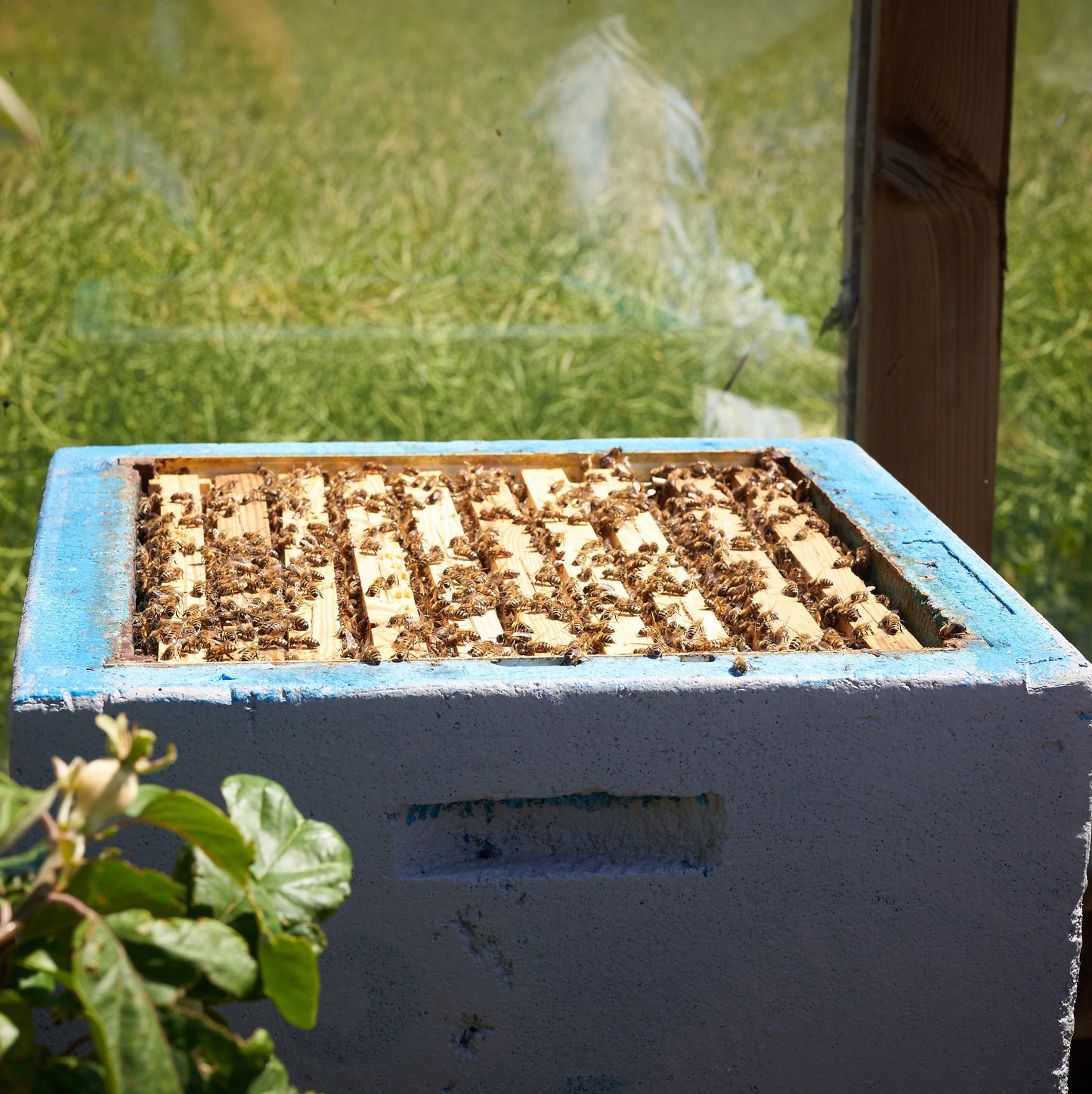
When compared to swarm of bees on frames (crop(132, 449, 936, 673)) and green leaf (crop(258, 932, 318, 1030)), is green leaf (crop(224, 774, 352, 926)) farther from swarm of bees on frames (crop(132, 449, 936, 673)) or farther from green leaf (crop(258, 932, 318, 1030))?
swarm of bees on frames (crop(132, 449, 936, 673))

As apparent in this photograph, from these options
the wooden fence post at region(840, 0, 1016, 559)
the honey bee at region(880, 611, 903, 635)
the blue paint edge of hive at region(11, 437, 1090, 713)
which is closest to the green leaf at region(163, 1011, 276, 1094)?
the blue paint edge of hive at region(11, 437, 1090, 713)

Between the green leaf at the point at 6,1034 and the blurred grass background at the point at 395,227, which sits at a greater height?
the blurred grass background at the point at 395,227

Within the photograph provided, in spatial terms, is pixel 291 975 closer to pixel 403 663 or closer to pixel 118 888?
pixel 118 888

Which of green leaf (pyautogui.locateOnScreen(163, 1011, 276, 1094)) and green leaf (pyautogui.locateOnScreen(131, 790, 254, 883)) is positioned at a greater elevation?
green leaf (pyautogui.locateOnScreen(131, 790, 254, 883))

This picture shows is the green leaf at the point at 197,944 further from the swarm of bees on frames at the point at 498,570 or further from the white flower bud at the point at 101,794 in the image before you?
the swarm of bees on frames at the point at 498,570

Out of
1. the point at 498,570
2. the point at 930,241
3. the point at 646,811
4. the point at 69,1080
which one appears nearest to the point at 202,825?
the point at 69,1080

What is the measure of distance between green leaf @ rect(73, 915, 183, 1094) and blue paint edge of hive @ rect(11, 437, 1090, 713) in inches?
24.2

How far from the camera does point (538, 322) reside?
118 inches

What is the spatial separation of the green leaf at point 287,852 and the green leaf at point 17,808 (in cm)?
12

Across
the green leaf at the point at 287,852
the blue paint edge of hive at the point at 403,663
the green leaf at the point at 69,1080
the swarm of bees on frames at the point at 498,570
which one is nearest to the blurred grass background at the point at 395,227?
the swarm of bees on frames at the point at 498,570

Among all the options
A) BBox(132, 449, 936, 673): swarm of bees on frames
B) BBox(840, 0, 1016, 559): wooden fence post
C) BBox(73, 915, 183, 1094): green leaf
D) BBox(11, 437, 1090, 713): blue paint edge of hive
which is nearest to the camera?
BBox(73, 915, 183, 1094): green leaf

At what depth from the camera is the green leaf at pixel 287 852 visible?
772 mm

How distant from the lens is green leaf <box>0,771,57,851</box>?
0.62 metres

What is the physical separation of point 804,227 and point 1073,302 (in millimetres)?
755
